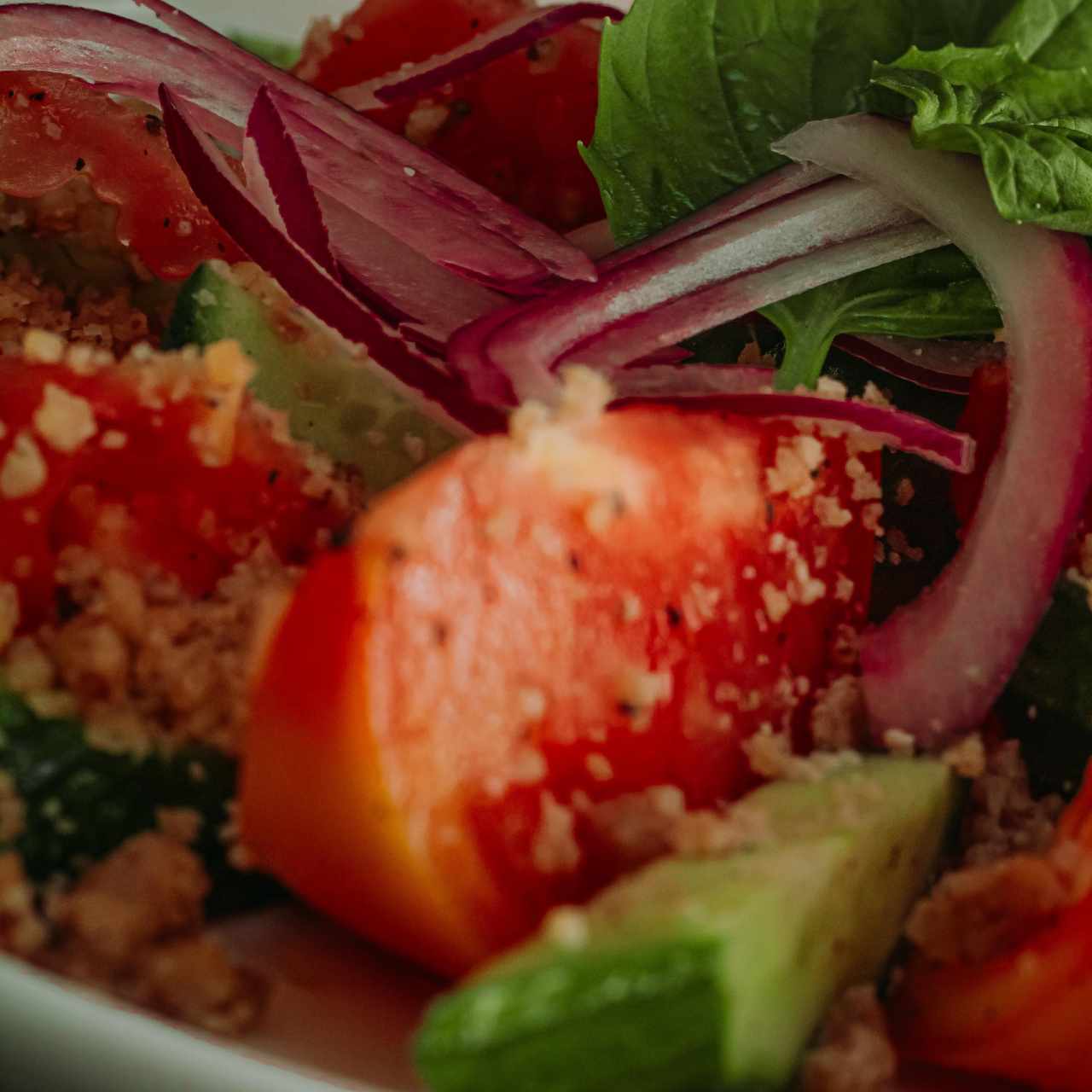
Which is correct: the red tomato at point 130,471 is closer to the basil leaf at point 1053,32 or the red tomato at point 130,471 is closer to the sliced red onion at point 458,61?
the sliced red onion at point 458,61

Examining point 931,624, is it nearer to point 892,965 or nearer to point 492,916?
point 892,965

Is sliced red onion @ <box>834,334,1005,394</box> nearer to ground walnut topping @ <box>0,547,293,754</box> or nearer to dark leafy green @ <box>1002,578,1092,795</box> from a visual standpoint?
dark leafy green @ <box>1002,578,1092,795</box>

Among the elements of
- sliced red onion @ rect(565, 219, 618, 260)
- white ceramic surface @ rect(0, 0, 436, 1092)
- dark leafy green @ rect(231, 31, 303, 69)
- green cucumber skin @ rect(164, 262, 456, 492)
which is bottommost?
white ceramic surface @ rect(0, 0, 436, 1092)

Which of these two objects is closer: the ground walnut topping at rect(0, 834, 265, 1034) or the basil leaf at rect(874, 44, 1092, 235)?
the ground walnut topping at rect(0, 834, 265, 1034)

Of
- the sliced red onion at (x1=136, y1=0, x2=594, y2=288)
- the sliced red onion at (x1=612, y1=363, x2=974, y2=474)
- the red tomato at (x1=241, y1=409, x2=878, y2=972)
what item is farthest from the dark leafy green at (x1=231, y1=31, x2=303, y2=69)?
the red tomato at (x1=241, y1=409, x2=878, y2=972)

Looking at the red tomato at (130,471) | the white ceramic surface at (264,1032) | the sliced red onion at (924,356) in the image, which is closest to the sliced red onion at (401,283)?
the red tomato at (130,471)

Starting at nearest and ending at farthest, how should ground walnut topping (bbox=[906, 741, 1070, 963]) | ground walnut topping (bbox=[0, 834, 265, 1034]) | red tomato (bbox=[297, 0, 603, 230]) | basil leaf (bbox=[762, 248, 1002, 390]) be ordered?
1. ground walnut topping (bbox=[0, 834, 265, 1034])
2. ground walnut topping (bbox=[906, 741, 1070, 963])
3. basil leaf (bbox=[762, 248, 1002, 390])
4. red tomato (bbox=[297, 0, 603, 230])

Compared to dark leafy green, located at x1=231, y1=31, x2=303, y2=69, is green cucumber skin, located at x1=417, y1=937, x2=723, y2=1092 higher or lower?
lower
